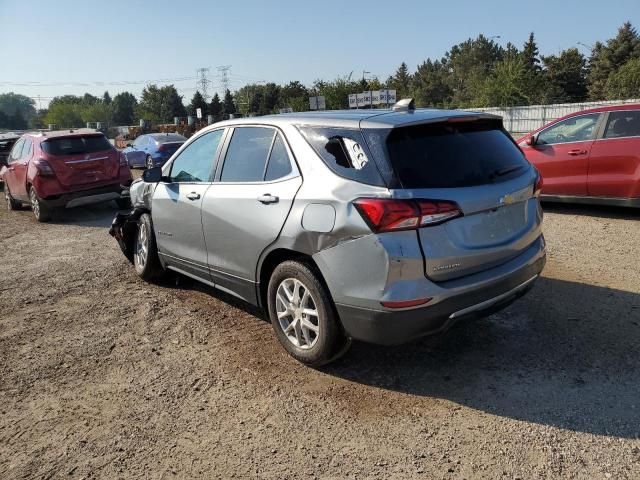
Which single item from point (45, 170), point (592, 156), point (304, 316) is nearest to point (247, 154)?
point (304, 316)

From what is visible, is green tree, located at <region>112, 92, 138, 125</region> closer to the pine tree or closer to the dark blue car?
the pine tree

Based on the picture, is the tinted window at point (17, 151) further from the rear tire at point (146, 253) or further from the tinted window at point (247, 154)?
the tinted window at point (247, 154)

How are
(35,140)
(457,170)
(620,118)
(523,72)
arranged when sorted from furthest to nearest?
(523,72)
(35,140)
(620,118)
(457,170)

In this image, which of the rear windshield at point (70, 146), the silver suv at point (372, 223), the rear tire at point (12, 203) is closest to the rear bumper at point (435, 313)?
the silver suv at point (372, 223)

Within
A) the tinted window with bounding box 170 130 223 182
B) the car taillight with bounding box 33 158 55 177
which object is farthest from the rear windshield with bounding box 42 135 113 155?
the tinted window with bounding box 170 130 223 182

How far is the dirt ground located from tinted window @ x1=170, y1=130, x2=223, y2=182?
4.14 feet

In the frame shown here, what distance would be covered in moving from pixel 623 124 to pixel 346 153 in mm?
5989

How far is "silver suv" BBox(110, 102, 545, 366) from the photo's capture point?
3.04 m

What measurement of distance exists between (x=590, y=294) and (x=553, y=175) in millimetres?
3986

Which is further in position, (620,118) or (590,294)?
(620,118)

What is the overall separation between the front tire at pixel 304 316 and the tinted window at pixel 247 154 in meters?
0.83

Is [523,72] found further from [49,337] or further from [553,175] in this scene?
[49,337]

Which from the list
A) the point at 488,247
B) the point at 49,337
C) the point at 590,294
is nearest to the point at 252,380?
the point at 488,247

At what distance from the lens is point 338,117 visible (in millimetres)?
3609
